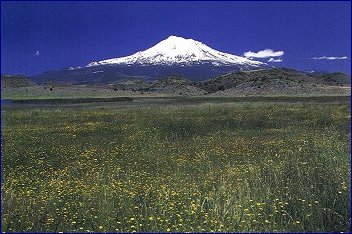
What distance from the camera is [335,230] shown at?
30.7ft

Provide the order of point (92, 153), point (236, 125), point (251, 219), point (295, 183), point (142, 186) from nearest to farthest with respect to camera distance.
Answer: point (251, 219)
point (295, 183)
point (142, 186)
point (92, 153)
point (236, 125)

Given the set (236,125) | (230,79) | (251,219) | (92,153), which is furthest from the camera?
(230,79)

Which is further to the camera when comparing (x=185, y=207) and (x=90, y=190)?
(x=90, y=190)

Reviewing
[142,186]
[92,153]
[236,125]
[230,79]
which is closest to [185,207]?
[142,186]

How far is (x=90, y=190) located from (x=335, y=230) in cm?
625

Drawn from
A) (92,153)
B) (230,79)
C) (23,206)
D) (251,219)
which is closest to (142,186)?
(23,206)

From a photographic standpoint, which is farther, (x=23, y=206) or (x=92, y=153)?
(x=92, y=153)

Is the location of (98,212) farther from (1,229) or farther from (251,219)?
(251,219)

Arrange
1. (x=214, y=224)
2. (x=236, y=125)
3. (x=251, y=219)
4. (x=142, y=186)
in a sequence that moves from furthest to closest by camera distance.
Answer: (x=236, y=125) < (x=142, y=186) < (x=251, y=219) < (x=214, y=224)

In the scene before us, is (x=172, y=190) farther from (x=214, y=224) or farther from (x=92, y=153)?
(x=92, y=153)

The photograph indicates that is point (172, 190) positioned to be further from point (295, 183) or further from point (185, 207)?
point (295, 183)

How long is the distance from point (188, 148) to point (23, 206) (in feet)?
34.6

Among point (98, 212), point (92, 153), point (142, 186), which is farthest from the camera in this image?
point (92, 153)

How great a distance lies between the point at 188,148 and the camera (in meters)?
20.5
